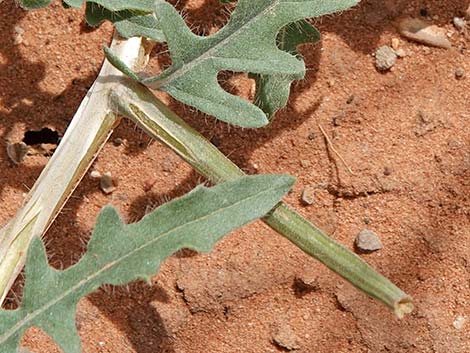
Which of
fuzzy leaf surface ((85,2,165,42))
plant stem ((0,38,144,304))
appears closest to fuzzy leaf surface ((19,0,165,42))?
→ fuzzy leaf surface ((85,2,165,42))

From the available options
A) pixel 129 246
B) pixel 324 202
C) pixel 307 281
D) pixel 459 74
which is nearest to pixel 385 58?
pixel 459 74

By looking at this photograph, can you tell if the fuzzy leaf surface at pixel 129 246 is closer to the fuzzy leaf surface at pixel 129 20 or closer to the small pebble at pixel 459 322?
the fuzzy leaf surface at pixel 129 20

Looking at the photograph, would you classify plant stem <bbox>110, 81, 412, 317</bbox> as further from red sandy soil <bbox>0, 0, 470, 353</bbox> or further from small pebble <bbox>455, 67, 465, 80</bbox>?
small pebble <bbox>455, 67, 465, 80</bbox>

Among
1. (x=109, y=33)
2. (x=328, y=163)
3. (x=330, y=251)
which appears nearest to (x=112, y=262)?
(x=330, y=251)

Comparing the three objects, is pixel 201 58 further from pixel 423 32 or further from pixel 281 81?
pixel 423 32

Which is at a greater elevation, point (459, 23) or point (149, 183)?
point (459, 23)

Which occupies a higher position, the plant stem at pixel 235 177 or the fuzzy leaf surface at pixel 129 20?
the fuzzy leaf surface at pixel 129 20

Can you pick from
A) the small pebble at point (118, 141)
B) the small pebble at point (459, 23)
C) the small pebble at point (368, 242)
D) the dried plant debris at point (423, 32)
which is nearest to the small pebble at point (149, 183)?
the small pebble at point (118, 141)
